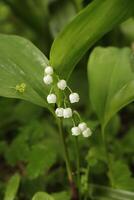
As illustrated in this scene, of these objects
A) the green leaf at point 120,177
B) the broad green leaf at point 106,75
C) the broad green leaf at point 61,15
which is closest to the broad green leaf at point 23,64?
the broad green leaf at point 106,75

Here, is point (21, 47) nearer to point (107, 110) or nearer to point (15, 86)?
point (15, 86)

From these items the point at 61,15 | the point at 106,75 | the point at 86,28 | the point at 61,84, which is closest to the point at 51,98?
the point at 61,84

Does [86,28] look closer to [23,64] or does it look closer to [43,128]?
[23,64]

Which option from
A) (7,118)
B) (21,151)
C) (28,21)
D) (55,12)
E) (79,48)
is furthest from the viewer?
(28,21)

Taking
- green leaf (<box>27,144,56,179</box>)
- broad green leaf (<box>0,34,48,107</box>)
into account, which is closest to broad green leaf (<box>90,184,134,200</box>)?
green leaf (<box>27,144,56,179</box>)

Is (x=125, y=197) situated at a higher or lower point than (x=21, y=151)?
lower

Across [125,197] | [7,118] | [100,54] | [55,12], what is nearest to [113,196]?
[125,197]
